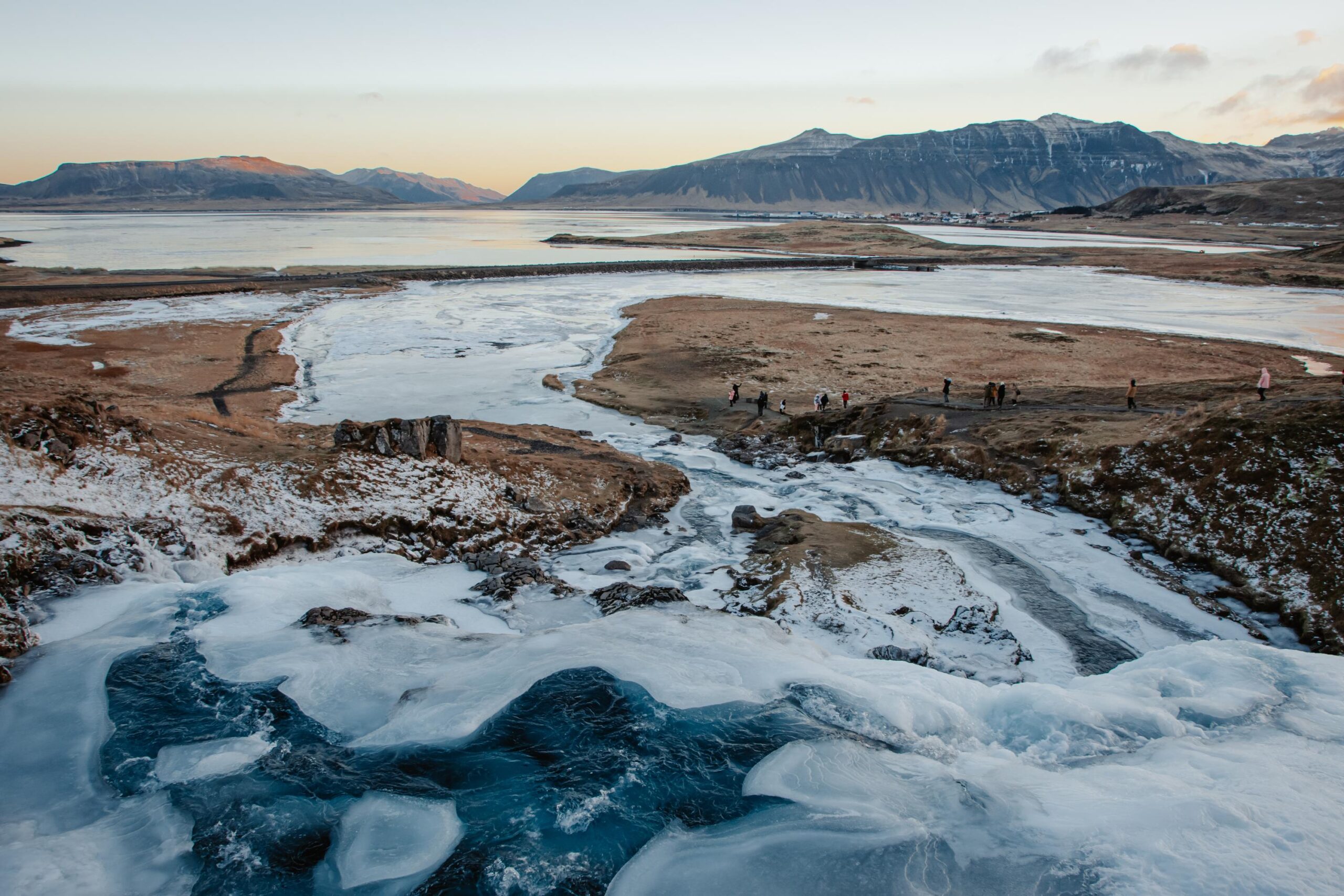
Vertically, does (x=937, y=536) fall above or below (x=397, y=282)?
below

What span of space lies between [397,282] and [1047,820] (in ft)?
250

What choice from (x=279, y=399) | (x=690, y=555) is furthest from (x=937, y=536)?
(x=279, y=399)

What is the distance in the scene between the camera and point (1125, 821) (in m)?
8.94

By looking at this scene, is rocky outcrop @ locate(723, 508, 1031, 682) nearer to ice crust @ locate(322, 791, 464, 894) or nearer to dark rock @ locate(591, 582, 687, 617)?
dark rock @ locate(591, 582, 687, 617)

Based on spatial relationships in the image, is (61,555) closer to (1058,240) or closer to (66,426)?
(66,426)

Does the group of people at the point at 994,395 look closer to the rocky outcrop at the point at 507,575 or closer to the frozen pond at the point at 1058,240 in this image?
the rocky outcrop at the point at 507,575

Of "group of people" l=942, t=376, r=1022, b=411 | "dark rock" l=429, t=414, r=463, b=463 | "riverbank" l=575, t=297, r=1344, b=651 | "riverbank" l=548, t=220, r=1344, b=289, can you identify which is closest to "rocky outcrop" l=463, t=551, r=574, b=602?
"dark rock" l=429, t=414, r=463, b=463

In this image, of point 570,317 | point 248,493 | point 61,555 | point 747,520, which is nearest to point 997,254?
point 570,317

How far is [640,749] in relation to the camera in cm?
1076

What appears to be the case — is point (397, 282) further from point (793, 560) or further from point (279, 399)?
point (793, 560)

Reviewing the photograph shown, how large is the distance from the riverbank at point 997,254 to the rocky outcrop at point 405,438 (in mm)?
79771

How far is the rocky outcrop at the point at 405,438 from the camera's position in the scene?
20438mm

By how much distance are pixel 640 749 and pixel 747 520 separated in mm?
9676

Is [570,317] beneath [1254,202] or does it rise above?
beneath
